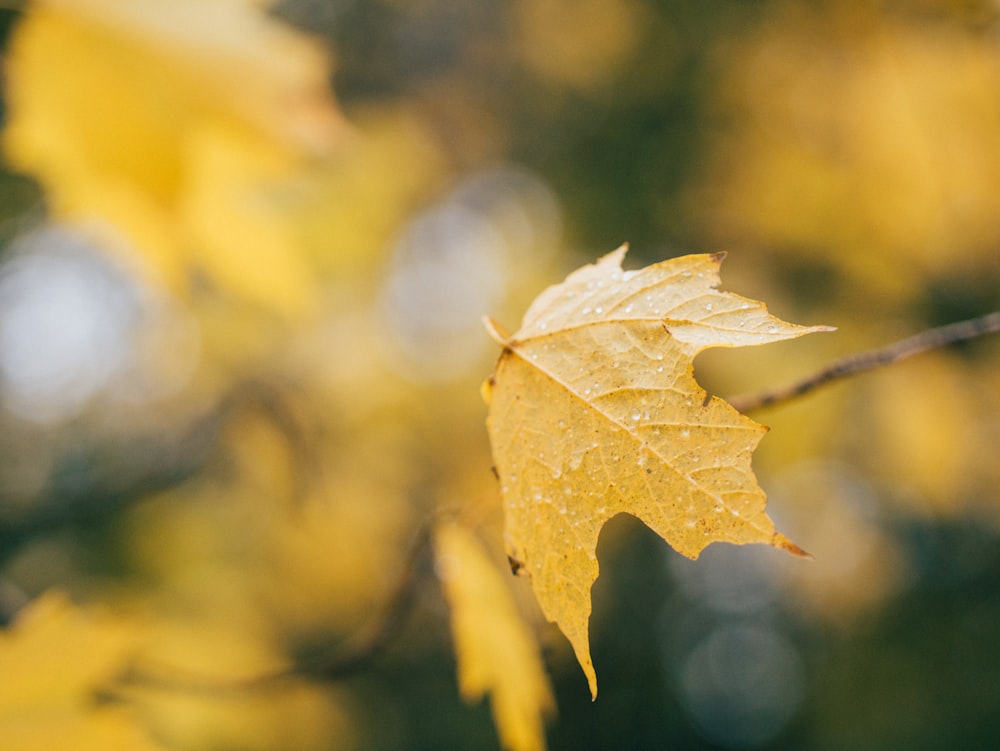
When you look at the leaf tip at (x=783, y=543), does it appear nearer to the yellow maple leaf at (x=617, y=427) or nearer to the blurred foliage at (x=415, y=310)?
the yellow maple leaf at (x=617, y=427)

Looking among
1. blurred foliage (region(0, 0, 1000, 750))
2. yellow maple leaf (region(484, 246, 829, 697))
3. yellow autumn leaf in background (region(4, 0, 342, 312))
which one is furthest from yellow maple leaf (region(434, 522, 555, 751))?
yellow autumn leaf in background (region(4, 0, 342, 312))

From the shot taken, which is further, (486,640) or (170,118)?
(170,118)

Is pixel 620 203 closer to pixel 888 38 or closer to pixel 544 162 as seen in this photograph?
pixel 544 162

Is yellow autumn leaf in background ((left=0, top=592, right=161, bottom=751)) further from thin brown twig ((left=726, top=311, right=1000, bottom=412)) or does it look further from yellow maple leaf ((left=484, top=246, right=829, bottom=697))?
thin brown twig ((left=726, top=311, right=1000, bottom=412))

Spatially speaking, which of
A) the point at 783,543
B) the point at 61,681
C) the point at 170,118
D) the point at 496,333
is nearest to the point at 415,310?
the point at 170,118

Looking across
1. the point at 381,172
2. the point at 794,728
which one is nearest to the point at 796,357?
the point at 381,172

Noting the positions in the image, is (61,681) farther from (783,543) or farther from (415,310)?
(415,310)
